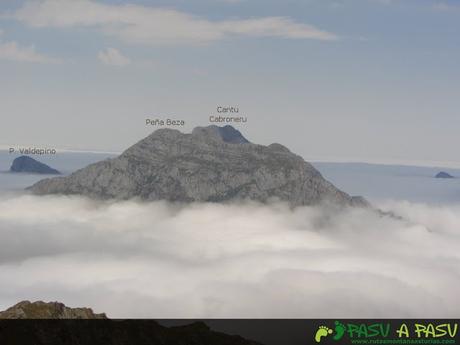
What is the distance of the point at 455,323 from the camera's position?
19362 cm

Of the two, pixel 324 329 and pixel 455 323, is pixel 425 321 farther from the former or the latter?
pixel 324 329

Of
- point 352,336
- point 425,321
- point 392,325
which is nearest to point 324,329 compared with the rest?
point 352,336

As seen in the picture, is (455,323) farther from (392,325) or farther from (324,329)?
(324,329)

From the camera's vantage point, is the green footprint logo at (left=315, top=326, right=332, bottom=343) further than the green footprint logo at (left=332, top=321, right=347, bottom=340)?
No

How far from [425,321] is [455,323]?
9.91 m

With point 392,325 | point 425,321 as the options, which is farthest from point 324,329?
point 425,321

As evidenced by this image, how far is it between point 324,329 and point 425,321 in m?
37.2

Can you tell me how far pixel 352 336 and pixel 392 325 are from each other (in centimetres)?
1416

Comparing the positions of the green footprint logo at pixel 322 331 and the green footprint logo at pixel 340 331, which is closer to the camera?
the green footprint logo at pixel 322 331

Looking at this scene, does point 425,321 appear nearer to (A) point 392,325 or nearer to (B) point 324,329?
(A) point 392,325

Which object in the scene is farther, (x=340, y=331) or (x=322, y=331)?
(x=322, y=331)

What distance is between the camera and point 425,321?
198 m

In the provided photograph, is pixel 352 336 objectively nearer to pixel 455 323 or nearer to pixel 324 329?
pixel 324 329

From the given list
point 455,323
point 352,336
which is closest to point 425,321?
point 455,323
